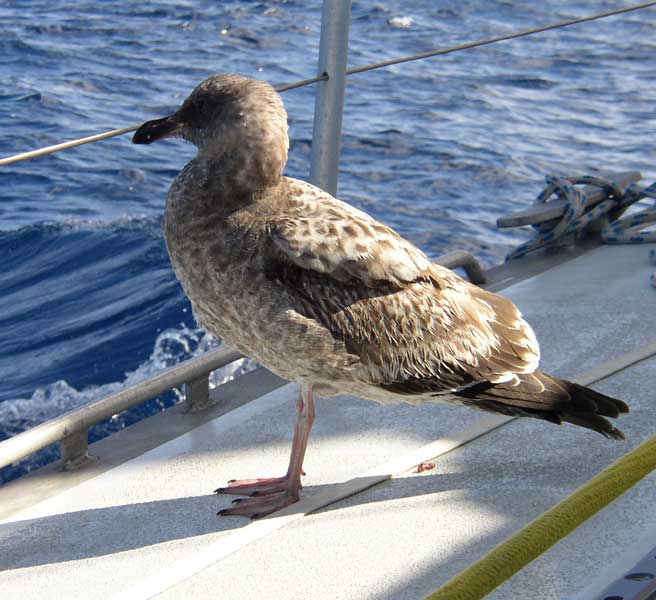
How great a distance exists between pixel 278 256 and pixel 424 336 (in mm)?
475

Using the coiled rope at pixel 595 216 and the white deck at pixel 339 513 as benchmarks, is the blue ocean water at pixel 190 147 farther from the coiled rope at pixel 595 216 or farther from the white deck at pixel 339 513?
the white deck at pixel 339 513

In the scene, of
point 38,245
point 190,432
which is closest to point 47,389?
point 38,245

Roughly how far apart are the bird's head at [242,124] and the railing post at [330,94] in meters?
0.94

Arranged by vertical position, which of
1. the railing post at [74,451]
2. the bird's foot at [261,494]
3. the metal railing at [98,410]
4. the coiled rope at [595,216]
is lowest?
the railing post at [74,451]

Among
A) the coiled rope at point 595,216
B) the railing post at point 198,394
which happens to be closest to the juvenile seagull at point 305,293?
the railing post at point 198,394

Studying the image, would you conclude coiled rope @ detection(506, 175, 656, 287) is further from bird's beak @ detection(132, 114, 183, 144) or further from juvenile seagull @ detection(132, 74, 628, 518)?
bird's beak @ detection(132, 114, 183, 144)

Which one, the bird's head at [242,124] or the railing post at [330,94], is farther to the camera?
the railing post at [330,94]

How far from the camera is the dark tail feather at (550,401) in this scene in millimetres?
3018

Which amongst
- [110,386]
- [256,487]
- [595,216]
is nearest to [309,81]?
[256,487]

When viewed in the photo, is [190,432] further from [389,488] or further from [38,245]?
[38,245]

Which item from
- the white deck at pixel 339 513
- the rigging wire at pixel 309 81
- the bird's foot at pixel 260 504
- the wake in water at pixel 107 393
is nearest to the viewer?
the white deck at pixel 339 513

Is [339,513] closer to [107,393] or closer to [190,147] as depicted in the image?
[107,393]

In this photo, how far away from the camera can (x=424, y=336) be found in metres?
3.10

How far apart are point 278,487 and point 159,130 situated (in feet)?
3.45
